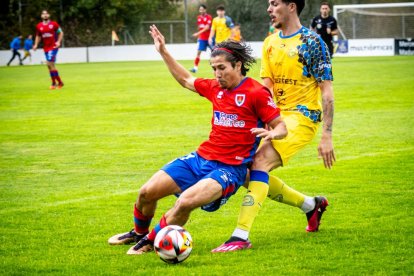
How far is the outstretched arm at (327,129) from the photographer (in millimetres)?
6945

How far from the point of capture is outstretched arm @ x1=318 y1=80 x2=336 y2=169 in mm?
6945

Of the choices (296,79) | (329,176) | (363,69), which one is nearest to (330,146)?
(296,79)

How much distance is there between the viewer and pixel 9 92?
25.2 m

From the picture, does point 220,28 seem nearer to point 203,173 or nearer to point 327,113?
point 327,113

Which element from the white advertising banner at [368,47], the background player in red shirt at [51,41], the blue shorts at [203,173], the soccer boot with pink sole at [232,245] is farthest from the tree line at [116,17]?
the soccer boot with pink sole at [232,245]

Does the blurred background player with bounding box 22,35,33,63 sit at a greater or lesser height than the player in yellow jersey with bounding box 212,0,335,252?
lesser

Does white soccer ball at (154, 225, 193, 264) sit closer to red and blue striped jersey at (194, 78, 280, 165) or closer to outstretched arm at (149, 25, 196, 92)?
red and blue striped jersey at (194, 78, 280, 165)

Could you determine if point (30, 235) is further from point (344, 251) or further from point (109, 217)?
point (344, 251)

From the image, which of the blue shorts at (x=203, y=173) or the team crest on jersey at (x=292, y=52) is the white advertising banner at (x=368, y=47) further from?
the blue shorts at (x=203, y=173)

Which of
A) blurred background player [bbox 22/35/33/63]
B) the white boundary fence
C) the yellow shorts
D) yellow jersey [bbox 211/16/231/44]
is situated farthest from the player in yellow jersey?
blurred background player [bbox 22/35/33/63]

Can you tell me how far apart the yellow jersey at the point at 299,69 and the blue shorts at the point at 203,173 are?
953 mm

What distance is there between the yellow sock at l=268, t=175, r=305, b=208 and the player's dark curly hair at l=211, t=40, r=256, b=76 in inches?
43.7

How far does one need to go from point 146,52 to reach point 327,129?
4699cm

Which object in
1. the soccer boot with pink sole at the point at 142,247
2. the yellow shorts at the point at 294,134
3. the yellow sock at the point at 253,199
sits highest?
the yellow shorts at the point at 294,134
